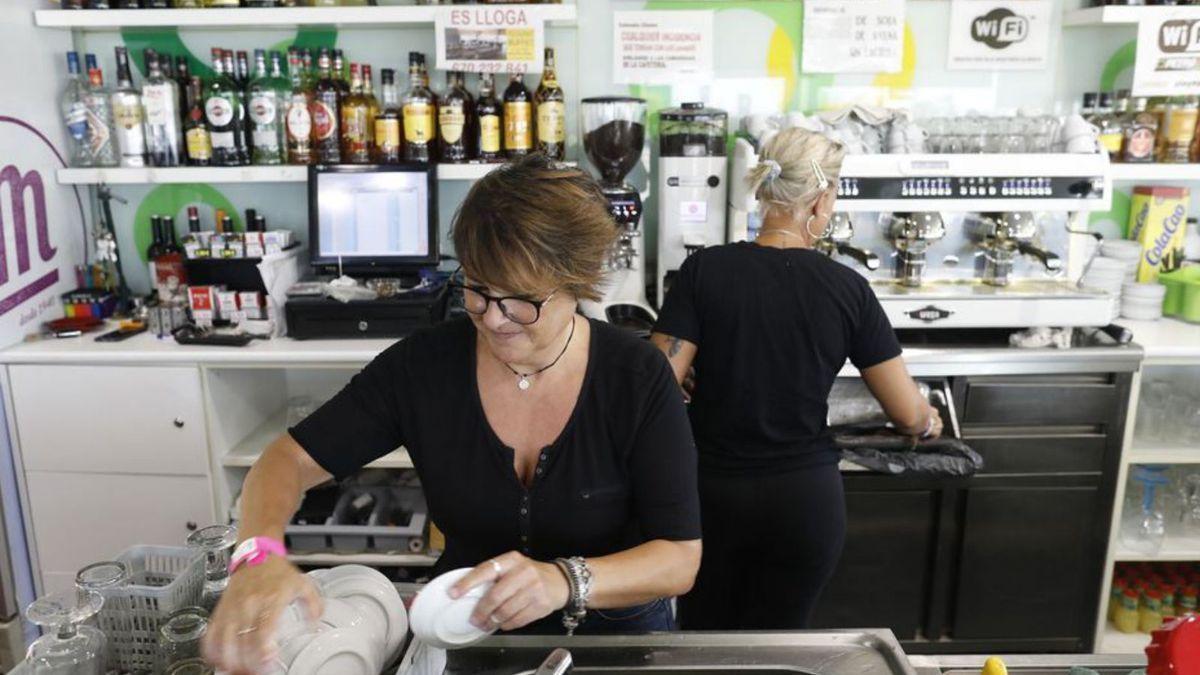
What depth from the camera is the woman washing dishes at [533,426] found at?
1315 millimetres

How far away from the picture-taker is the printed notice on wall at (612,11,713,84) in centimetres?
310

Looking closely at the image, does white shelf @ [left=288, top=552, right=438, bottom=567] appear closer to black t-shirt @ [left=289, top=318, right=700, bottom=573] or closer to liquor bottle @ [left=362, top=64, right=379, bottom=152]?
liquor bottle @ [left=362, top=64, right=379, bottom=152]

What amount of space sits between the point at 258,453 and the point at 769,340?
1.72m

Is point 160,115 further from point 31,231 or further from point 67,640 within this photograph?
point 67,640

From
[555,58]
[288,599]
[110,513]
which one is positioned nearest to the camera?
[288,599]

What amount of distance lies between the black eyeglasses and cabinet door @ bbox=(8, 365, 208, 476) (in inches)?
69.0

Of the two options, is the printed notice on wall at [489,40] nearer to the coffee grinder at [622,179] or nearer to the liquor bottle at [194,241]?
the coffee grinder at [622,179]

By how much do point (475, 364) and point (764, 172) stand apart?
0.89 m

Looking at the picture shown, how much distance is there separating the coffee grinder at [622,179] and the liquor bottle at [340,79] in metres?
0.79

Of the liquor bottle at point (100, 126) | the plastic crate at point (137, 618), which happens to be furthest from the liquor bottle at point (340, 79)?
the plastic crate at point (137, 618)

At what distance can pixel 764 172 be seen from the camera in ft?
6.66

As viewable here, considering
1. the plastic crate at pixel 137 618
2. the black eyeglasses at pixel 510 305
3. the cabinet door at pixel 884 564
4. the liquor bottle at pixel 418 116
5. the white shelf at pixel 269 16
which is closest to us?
the plastic crate at pixel 137 618

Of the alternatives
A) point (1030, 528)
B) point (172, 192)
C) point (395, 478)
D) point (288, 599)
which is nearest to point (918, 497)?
point (1030, 528)

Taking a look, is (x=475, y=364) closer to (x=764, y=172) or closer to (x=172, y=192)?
(x=764, y=172)
